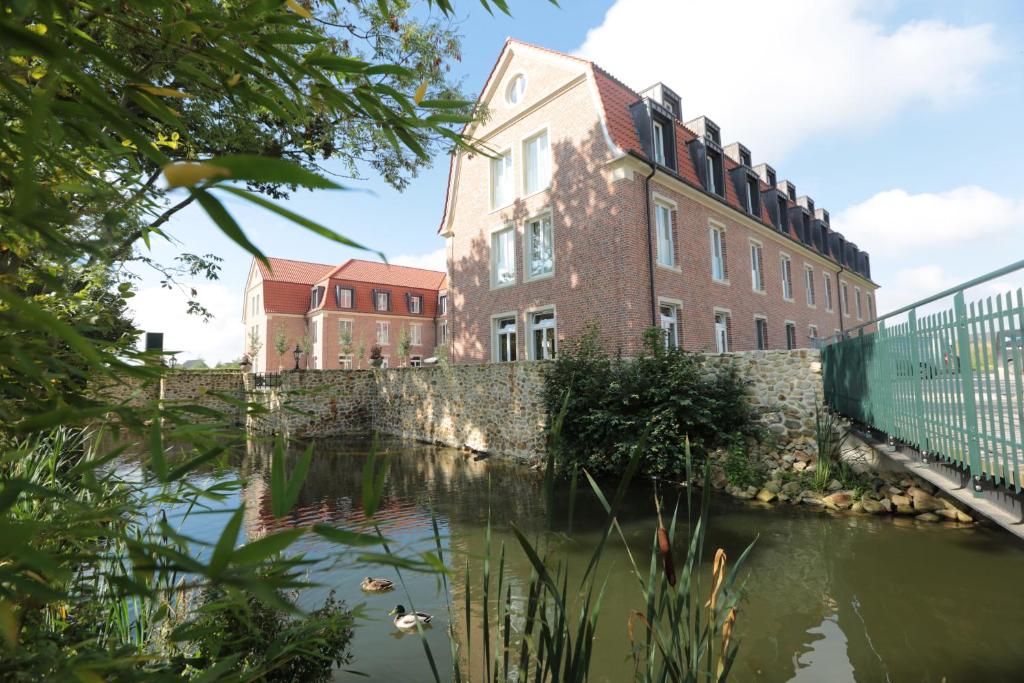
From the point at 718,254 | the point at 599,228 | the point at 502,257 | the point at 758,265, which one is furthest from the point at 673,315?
the point at 758,265

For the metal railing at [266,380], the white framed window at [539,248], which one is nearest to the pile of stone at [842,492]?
the white framed window at [539,248]

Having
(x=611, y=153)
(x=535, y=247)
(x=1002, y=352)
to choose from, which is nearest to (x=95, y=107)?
(x=1002, y=352)

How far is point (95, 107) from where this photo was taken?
86 cm

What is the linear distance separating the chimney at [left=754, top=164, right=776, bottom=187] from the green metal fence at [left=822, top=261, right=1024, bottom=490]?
18210 mm

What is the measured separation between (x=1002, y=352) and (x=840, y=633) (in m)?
2.21

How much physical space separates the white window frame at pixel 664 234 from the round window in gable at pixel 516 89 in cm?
553

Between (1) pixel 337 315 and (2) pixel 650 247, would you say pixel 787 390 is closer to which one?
(2) pixel 650 247

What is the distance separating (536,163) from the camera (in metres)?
14.9

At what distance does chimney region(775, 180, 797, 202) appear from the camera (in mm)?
23984

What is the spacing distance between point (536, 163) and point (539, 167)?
267 millimetres

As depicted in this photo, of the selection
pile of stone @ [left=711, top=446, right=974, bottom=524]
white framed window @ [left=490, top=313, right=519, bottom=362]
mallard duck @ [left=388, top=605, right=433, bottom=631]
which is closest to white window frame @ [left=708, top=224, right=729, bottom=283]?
white framed window @ [left=490, top=313, right=519, bottom=362]

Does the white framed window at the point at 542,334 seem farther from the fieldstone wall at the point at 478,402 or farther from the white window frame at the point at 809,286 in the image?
the white window frame at the point at 809,286

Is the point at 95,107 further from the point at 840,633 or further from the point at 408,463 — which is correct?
the point at 408,463

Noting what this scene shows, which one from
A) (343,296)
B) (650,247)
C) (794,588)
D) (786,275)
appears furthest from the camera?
(343,296)
